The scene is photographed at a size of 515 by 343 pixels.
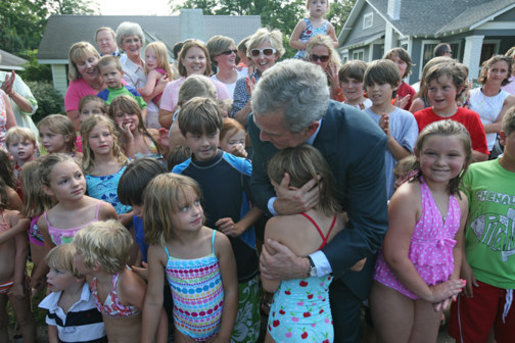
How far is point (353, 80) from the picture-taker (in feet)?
11.7

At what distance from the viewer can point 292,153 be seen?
72.1 inches

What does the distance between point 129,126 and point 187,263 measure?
1.92 m

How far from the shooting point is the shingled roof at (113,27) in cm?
2275

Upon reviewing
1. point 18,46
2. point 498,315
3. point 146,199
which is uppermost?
point 18,46

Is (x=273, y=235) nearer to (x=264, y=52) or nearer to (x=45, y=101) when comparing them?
(x=264, y=52)

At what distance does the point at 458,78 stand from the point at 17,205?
4.25 m

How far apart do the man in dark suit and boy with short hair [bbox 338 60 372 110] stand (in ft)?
6.05

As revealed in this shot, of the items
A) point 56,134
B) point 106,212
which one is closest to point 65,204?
point 106,212

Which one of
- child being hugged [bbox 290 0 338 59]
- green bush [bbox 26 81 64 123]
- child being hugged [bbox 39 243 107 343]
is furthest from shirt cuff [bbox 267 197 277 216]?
green bush [bbox 26 81 64 123]

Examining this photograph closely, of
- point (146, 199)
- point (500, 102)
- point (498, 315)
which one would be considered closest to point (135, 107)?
point (146, 199)

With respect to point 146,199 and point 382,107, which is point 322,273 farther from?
point 382,107

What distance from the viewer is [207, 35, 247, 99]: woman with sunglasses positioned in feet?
14.5

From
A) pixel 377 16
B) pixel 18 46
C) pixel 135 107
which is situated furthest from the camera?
pixel 18 46

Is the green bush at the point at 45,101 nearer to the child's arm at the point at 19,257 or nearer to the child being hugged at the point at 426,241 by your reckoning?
the child's arm at the point at 19,257
